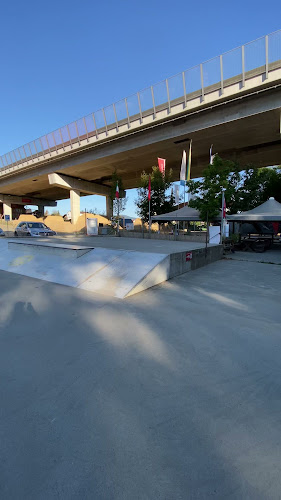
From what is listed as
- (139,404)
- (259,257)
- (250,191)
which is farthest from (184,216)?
(139,404)

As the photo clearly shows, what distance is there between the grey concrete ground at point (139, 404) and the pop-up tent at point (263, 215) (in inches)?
441

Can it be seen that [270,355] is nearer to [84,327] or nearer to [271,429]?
[271,429]

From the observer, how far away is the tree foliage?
650 inches

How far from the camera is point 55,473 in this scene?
158 cm

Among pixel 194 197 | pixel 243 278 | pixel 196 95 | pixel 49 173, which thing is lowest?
pixel 243 278

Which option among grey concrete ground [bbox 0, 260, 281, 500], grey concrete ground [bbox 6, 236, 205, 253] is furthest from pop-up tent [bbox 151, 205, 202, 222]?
grey concrete ground [bbox 0, 260, 281, 500]

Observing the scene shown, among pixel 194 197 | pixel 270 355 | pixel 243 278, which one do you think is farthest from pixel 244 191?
pixel 270 355

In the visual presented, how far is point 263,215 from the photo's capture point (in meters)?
14.4

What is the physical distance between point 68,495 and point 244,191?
24.2m

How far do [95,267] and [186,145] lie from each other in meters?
21.3

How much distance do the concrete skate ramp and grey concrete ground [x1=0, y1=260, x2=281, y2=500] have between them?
5.50ft

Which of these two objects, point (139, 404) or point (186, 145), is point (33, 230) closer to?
point (186, 145)

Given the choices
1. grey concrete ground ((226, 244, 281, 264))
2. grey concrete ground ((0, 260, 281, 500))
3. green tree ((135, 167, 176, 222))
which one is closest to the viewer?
grey concrete ground ((0, 260, 281, 500))

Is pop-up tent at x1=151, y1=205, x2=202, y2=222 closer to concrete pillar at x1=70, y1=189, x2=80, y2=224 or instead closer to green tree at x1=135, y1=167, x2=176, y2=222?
green tree at x1=135, y1=167, x2=176, y2=222
